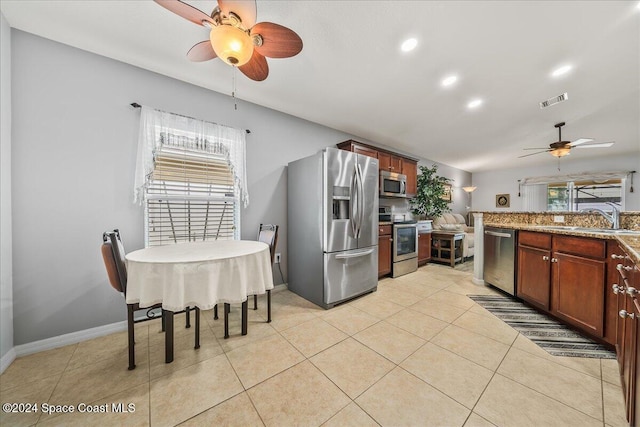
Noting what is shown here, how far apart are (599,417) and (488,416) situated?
59 centimetres

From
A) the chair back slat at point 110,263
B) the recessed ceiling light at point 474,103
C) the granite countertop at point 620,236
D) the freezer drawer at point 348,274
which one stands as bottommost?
the freezer drawer at point 348,274

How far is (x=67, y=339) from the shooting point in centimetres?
191

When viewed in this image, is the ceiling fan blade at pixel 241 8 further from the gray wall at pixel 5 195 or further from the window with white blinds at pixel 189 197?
the gray wall at pixel 5 195

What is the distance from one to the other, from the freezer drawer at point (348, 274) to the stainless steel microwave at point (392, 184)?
133cm

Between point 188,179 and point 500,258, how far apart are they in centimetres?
410

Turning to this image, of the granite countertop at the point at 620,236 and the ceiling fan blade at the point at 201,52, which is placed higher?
the ceiling fan blade at the point at 201,52

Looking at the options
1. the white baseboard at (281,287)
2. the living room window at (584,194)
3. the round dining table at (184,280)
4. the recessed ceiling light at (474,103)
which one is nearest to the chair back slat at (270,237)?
the round dining table at (184,280)

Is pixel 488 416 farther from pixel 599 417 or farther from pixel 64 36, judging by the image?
pixel 64 36

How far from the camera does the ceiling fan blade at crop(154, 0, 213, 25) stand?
1.19m

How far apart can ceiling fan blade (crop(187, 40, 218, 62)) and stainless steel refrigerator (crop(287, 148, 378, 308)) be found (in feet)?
4.54

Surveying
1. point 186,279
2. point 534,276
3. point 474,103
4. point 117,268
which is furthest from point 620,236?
point 117,268

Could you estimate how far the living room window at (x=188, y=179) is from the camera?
228cm

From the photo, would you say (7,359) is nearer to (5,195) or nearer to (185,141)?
(5,195)

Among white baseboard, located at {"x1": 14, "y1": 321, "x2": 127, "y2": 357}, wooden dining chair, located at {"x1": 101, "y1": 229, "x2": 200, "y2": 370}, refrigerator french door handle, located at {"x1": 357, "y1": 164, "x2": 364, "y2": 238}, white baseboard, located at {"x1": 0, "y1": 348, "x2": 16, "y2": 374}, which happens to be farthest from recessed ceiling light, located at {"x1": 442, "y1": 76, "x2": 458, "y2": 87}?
white baseboard, located at {"x1": 0, "y1": 348, "x2": 16, "y2": 374}
